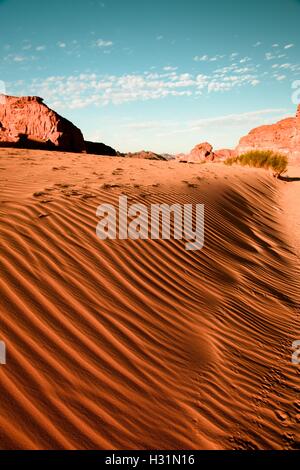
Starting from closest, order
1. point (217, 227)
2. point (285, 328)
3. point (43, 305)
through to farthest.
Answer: point (43, 305) < point (285, 328) < point (217, 227)

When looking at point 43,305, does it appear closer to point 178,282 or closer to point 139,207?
point 178,282

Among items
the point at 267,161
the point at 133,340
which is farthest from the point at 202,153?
the point at 133,340

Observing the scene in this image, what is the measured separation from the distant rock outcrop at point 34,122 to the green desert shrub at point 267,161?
37.8 feet

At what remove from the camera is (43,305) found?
2352 millimetres

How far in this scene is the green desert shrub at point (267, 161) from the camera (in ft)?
54.6

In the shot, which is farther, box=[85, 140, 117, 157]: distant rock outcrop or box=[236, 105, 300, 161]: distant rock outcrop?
box=[236, 105, 300, 161]: distant rock outcrop

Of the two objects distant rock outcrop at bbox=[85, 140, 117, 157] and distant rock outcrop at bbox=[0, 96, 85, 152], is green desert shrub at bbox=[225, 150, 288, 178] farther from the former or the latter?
distant rock outcrop at bbox=[0, 96, 85, 152]

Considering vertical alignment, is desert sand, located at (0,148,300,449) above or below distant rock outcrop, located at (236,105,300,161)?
below

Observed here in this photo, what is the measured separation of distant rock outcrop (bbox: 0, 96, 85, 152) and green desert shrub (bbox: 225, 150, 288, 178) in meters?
11.5

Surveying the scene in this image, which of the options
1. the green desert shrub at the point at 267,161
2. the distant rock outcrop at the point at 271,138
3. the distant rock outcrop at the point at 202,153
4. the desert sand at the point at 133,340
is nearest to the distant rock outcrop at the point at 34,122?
the green desert shrub at the point at 267,161

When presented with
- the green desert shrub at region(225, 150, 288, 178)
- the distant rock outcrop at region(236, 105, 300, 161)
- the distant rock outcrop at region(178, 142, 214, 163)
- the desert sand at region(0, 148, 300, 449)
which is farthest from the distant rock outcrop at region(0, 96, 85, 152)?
the distant rock outcrop at region(236, 105, 300, 161)

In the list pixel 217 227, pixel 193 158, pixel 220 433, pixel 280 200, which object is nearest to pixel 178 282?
pixel 220 433

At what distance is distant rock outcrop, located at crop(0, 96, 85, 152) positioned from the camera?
1727cm
